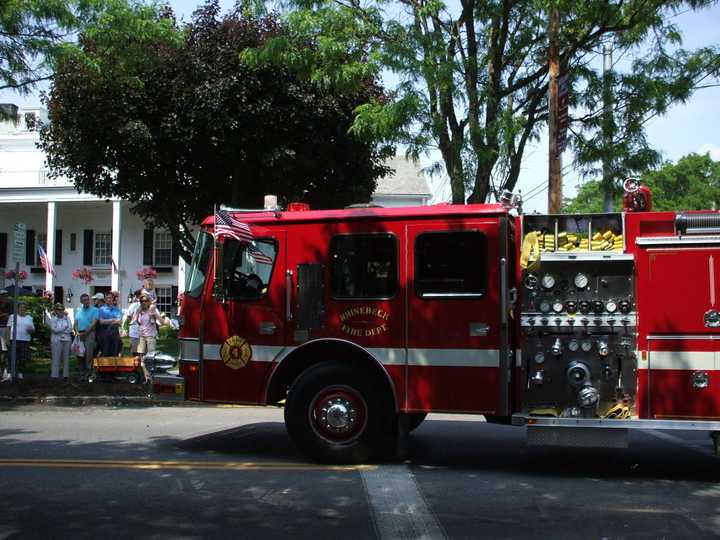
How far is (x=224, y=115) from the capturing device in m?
16.8

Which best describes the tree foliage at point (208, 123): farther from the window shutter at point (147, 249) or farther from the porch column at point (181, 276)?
the window shutter at point (147, 249)

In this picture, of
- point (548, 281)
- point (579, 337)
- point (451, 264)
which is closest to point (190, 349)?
point (451, 264)

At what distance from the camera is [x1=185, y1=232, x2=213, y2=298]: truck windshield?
26.0 feet

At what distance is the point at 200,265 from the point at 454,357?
9.77 ft

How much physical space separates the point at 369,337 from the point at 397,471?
136 centimetres

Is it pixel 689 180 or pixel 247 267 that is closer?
pixel 247 267

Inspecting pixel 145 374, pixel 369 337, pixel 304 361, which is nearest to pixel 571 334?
pixel 369 337

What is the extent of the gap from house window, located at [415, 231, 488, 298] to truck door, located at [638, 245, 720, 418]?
59.9 inches

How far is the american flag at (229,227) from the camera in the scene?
24.4 ft

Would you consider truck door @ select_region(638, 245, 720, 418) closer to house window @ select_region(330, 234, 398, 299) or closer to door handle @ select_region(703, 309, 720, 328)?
door handle @ select_region(703, 309, 720, 328)

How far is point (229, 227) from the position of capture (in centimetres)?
748

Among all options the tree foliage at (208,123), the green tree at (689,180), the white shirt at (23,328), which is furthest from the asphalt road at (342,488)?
the green tree at (689,180)

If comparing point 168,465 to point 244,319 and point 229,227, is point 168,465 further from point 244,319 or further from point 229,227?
point 229,227

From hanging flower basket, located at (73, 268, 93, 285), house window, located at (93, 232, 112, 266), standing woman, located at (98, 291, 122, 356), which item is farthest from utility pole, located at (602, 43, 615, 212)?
house window, located at (93, 232, 112, 266)
